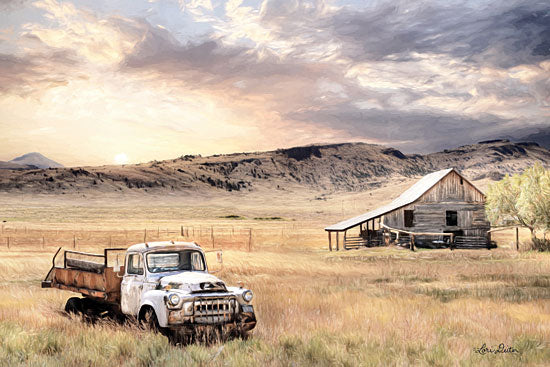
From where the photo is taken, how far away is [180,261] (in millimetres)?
11961

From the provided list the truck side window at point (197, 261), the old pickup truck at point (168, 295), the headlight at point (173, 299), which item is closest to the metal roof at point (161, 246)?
the old pickup truck at point (168, 295)

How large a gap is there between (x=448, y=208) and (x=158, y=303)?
4550cm

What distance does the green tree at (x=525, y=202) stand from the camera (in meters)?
41.9

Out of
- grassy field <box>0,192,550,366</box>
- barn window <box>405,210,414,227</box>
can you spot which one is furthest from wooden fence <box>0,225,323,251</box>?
grassy field <box>0,192,550,366</box>

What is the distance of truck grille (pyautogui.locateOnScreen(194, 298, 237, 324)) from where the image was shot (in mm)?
9852

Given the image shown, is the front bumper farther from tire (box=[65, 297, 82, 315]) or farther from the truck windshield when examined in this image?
tire (box=[65, 297, 82, 315])

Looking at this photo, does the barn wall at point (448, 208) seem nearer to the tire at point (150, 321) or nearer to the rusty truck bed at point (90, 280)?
the rusty truck bed at point (90, 280)

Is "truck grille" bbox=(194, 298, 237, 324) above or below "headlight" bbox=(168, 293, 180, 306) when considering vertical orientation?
below

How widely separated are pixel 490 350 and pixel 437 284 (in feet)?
38.9

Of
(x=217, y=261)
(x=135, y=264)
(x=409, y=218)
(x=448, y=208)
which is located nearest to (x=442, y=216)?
(x=448, y=208)

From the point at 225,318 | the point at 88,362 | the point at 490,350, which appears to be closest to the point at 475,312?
the point at 490,350

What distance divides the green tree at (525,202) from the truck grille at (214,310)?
37.7 m

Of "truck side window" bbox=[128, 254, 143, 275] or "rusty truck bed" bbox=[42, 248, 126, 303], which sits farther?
"rusty truck bed" bbox=[42, 248, 126, 303]
